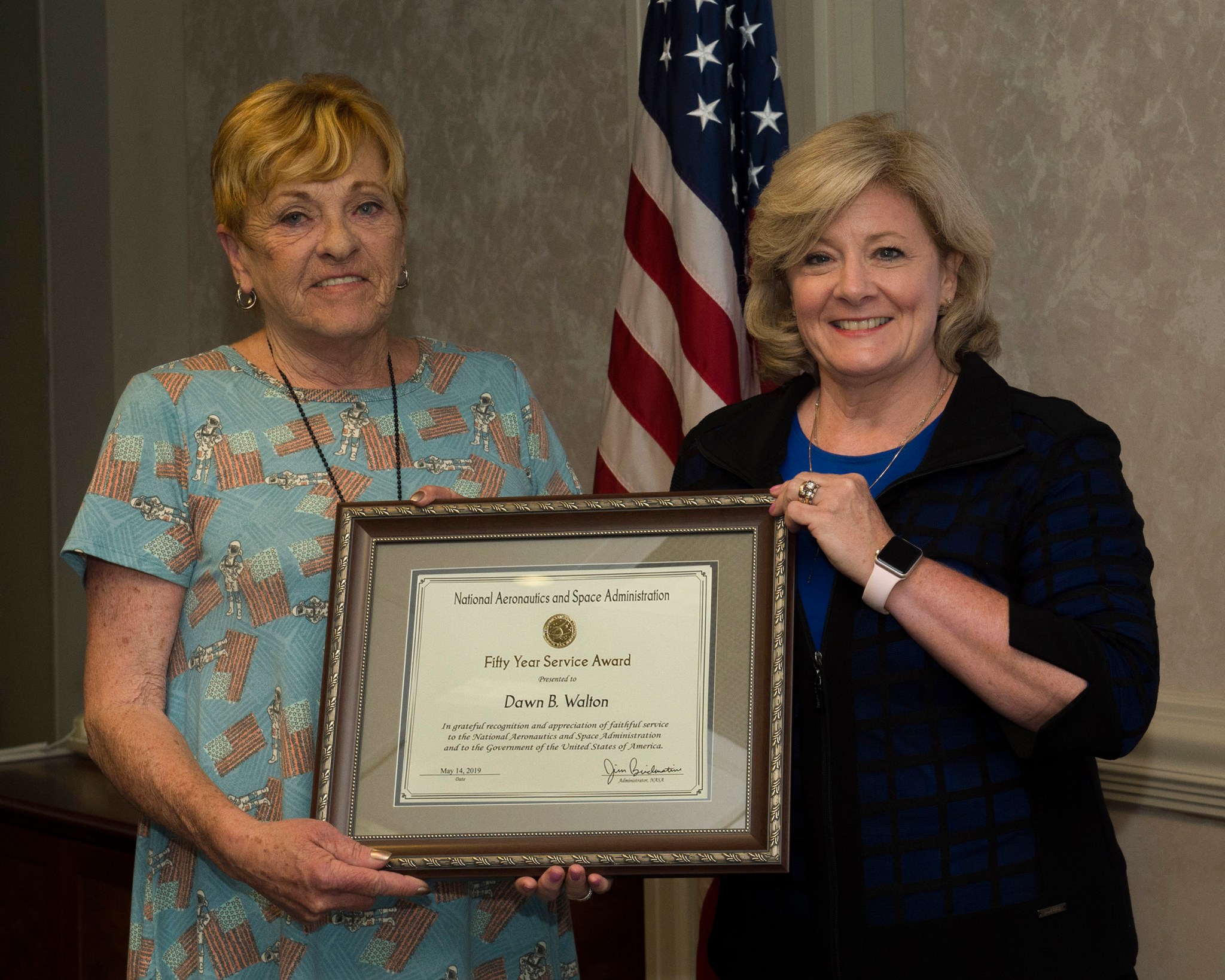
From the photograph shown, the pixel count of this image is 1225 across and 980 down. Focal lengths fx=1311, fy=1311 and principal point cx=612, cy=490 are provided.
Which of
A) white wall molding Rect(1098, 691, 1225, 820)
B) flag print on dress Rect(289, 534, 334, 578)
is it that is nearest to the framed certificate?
flag print on dress Rect(289, 534, 334, 578)

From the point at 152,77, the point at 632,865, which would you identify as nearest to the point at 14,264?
the point at 152,77

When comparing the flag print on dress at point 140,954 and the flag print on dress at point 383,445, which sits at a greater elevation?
the flag print on dress at point 383,445

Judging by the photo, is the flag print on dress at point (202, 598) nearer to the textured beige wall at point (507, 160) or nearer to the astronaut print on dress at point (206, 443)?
the astronaut print on dress at point (206, 443)

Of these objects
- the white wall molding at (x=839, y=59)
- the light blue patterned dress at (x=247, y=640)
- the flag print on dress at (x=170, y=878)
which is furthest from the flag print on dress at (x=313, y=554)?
the white wall molding at (x=839, y=59)

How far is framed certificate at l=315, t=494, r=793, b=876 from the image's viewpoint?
62.6 inches

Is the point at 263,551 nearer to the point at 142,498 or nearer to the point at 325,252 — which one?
the point at 142,498

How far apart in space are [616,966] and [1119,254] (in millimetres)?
1967

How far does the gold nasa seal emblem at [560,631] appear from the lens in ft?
5.52

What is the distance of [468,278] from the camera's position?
3.87 meters

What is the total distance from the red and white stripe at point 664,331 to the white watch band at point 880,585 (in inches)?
47.0


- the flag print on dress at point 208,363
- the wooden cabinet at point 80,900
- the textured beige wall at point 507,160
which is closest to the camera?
the flag print on dress at point 208,363

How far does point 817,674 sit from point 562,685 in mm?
340

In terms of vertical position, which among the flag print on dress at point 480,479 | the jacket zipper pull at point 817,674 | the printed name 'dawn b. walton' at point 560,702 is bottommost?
the printed name 'dawn b. walton' at point 560,702

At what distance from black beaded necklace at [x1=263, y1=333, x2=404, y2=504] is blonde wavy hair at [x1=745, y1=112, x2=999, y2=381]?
0.59 meters
